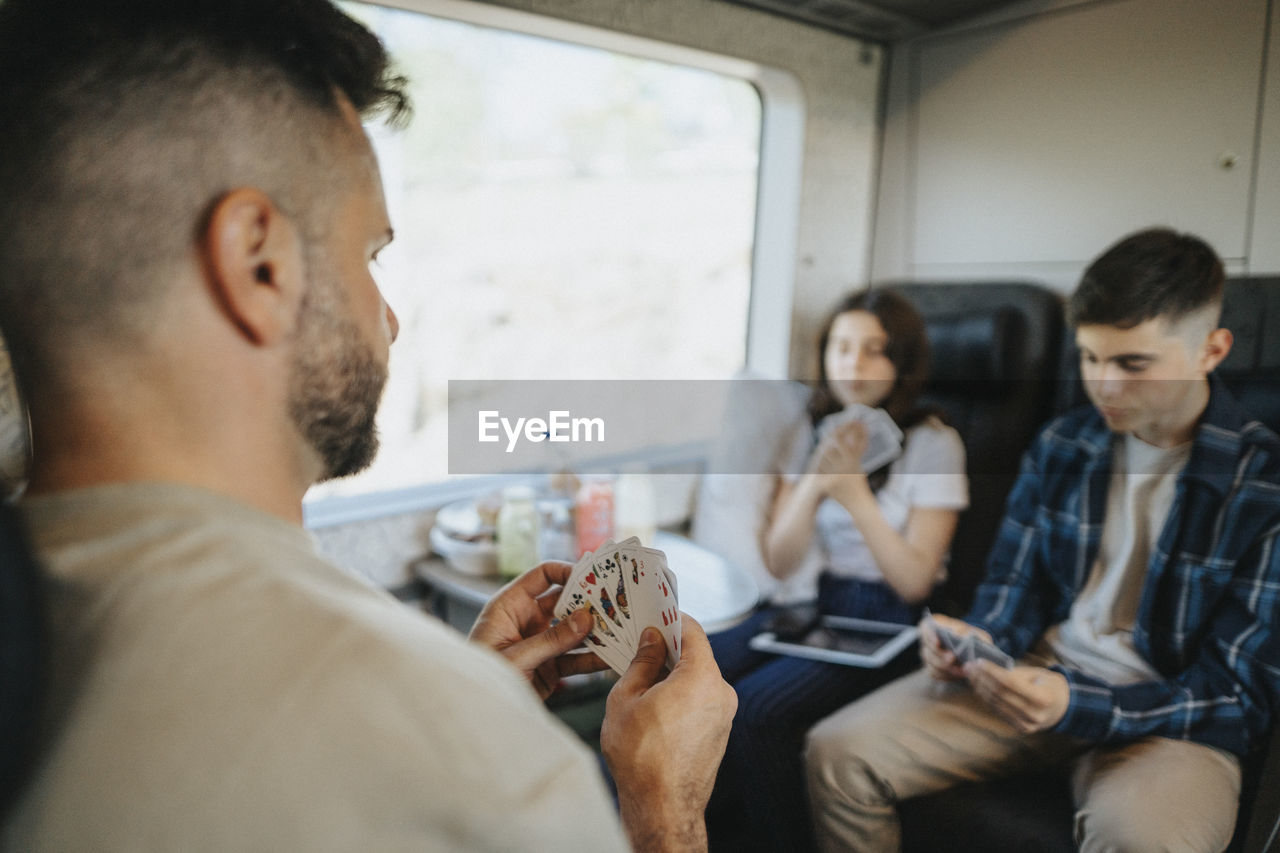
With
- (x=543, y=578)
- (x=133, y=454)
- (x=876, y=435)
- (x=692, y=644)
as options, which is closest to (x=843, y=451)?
(x=876, y=435)

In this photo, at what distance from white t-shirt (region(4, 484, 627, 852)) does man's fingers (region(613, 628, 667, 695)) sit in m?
0.28

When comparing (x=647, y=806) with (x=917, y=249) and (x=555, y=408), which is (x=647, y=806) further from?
(x=917, y=249)

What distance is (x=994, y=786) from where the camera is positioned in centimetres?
141

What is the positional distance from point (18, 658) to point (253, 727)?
0.40ft

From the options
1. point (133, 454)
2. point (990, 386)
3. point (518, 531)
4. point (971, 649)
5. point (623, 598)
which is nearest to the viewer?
point (133, 454)

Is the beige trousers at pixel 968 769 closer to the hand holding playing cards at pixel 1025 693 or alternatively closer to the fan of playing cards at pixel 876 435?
the hand holding playing cards at pixel 1025 693

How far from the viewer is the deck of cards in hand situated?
0.80 meters

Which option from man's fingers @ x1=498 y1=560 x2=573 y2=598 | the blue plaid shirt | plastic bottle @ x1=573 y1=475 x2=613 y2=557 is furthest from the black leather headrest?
man's fingers @ x1=498 y1=560 x2=573 y2=598

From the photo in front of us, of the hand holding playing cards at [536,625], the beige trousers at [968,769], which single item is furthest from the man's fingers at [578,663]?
the beige trousers at [968,769]

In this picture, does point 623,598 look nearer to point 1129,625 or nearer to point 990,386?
point 1129,625

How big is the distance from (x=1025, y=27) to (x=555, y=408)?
4.17ft

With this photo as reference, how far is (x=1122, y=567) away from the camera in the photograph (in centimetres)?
150

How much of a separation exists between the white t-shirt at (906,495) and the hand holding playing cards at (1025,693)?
479mm

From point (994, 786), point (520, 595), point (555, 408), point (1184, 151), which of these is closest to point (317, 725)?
point (520, 595)
